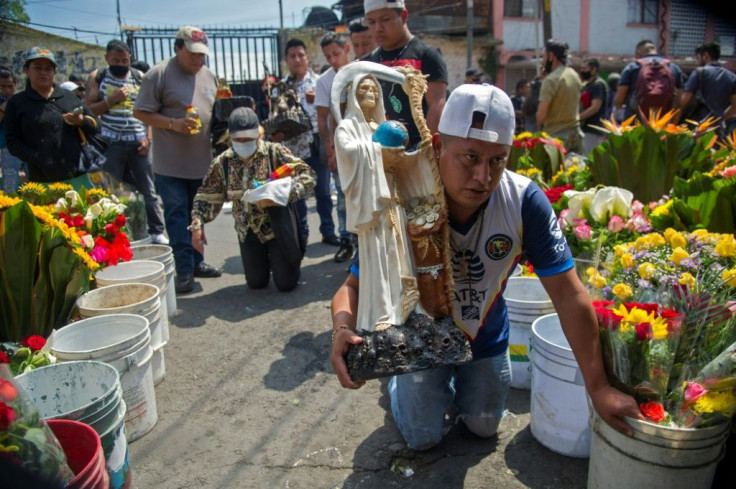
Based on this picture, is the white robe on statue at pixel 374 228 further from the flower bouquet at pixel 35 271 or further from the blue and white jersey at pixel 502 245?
the flower bouquet at pixel 35 271

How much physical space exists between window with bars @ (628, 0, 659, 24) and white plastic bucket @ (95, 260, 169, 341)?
22.6 meters

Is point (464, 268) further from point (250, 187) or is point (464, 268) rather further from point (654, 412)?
point (250, 187)

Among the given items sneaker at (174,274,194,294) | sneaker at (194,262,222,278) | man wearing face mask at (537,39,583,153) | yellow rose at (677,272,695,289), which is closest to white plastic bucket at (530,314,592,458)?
yellow rose at (677,272,695,289)

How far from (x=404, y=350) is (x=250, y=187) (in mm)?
3173

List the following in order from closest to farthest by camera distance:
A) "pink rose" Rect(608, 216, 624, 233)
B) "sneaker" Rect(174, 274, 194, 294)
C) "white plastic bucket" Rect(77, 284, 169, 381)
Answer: "pink rose" Rect(608, 216, 624, 233), "white plastic bucket" Rect(77, 284, 169, 381), "sneaker" Rect(174, 274, 194, 294)

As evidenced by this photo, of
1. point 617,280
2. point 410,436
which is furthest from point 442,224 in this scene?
point 410,436

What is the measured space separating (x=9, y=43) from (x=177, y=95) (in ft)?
12.0

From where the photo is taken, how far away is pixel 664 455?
1791mm

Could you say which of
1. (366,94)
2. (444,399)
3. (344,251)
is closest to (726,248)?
(444,399)

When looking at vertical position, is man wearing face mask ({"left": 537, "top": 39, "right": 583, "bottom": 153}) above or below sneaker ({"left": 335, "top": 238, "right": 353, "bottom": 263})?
above

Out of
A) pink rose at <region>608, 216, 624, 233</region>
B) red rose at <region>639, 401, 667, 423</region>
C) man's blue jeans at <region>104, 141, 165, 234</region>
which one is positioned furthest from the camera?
man's blue jeans at <region>104, 141, 165, 234</region>

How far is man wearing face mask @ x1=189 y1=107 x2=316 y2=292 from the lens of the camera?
14.7 feet

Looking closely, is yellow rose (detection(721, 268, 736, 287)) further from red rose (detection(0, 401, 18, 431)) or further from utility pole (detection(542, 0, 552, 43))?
utility pole (detection(542, 0, 552, 43))

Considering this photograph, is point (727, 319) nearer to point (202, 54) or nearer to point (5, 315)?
point (5, 315)
